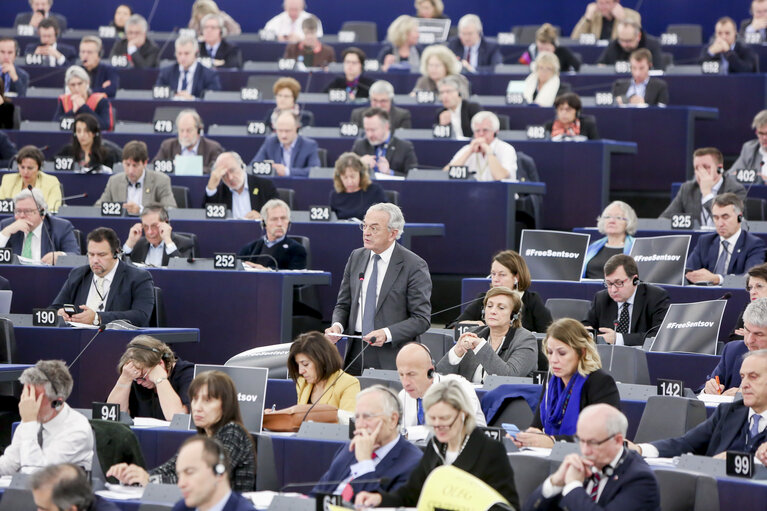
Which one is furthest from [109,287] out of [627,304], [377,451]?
[377,451]

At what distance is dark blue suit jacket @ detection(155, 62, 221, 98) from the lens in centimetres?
1068

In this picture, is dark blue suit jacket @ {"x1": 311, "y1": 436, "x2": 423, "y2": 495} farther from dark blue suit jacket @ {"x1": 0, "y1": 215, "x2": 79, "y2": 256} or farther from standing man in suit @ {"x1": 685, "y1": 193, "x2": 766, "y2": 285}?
dark blue suit jacket @ {"x1": 0, "y1": 215, "x2": 79, "y2": 256}

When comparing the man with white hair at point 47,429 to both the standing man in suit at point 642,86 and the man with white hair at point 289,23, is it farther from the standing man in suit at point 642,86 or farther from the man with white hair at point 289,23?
the man with white hair at point 289,23

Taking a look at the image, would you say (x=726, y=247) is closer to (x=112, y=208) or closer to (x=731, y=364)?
(x=731, y=364)

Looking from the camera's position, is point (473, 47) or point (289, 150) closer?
point (289, 150)

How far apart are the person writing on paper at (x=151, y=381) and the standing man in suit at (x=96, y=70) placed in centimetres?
543

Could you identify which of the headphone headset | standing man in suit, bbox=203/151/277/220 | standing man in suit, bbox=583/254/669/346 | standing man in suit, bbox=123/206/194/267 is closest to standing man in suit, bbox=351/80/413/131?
standing man in suit, bbox=203/151/277/220

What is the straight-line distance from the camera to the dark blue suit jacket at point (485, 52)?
37.5ft

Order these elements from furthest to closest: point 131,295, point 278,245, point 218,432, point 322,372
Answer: point 278,245 < point 131,295 < point 322,372 < point 218,432

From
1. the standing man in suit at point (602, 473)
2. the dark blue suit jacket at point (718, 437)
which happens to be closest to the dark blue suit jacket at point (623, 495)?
the standing man in suit at point (602, 473)

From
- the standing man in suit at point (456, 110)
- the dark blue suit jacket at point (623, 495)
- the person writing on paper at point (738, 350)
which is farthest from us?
the standing man in suit at point (456, 110)

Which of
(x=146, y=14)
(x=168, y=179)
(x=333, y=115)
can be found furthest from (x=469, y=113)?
(x=146, y=14)

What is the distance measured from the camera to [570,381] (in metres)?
4.89

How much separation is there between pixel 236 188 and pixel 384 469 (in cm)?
413
